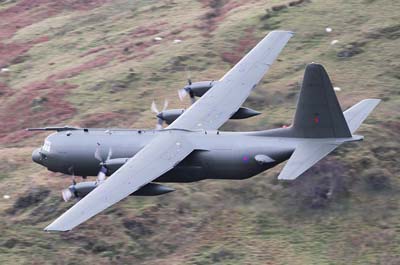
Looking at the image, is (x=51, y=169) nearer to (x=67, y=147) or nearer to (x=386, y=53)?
(x=67, y=147)

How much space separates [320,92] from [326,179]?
250 inches

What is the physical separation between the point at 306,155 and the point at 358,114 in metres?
4.57

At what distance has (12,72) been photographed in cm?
6900

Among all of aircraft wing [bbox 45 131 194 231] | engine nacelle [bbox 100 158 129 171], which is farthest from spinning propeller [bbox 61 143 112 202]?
aircraft wing [bbox 45 131 194 231]

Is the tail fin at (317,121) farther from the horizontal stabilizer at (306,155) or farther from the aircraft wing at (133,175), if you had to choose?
the aircraft wing at (133,175)

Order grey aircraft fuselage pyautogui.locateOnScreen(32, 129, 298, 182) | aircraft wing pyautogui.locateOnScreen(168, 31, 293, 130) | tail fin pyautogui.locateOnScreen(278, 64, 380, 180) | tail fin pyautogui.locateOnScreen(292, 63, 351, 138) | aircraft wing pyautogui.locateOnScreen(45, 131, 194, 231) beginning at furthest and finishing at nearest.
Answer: aircraft wing pyautogui.locateOnScreen(168, 31, 293, 130), grey aircraft fuselage pyautogui.locateOnScreen(32, 129, 298, 182), tail fin pyautogui.locateOnScreen(292, 63, 351, 138), tail fin pyautogui.locateOnScreen(278, 64, 380, 180), aircraft wing pyautogui.locateOnScreen(45, 131, 194, 231)

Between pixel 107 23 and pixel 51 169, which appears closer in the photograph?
pixel 51 169

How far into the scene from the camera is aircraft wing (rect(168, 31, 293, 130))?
4500 centimetres

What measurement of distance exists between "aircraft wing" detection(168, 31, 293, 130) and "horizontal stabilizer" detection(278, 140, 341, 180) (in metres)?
6.66

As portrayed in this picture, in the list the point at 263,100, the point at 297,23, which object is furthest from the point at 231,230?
the point at 297,23

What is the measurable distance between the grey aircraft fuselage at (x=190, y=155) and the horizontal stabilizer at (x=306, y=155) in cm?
107

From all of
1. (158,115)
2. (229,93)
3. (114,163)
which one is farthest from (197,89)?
(114,163)

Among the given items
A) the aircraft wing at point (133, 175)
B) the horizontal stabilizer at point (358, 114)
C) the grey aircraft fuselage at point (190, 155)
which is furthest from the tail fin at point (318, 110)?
the aircraft wing at point (133, 175)

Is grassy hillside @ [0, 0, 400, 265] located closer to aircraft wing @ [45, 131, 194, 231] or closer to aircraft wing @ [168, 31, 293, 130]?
aircraft wing @ [168, 31, 293, 130]
